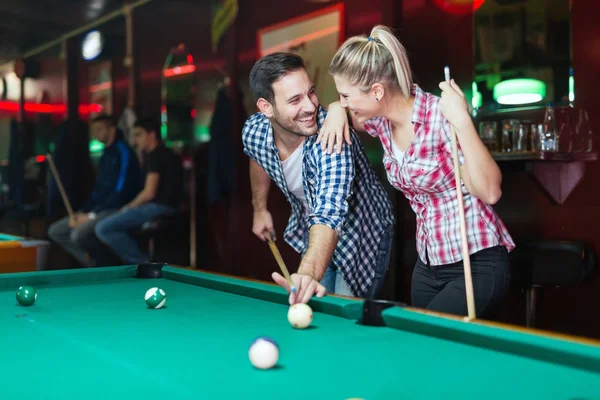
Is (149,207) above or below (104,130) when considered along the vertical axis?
below

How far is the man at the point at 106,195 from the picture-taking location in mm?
5547

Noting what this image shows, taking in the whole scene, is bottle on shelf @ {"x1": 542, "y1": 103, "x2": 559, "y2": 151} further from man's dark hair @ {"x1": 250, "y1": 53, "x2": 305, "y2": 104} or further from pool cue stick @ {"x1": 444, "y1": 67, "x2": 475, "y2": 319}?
pool cue stick @ {"x1": 444, "y1": 67, "x2": 475, "y2": 319}

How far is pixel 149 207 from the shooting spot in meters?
5.15

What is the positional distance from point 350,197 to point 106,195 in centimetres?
414

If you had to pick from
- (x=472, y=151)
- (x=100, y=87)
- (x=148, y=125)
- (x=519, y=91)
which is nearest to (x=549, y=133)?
(x=519, y=91)

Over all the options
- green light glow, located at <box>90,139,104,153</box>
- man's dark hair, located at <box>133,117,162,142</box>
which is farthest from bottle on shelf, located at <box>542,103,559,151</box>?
green light glow, located at <box>90,139,104,153</box>

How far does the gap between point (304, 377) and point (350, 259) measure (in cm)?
123

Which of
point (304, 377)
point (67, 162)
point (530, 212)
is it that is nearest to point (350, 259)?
point (304, 377)

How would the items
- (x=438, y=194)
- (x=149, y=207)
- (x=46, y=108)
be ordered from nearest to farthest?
(x=438, y=194)
(x=149, y=207)
(x=46, y=108)

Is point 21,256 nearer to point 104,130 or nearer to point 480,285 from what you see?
point 480,285

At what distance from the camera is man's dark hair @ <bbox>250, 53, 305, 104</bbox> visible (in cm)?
237

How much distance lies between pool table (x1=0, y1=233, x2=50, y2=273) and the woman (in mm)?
1866

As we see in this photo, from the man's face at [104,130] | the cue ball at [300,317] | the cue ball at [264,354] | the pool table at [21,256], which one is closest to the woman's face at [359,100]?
the cue ball at [300,317]

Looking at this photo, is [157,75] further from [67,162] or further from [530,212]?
[530,212]
